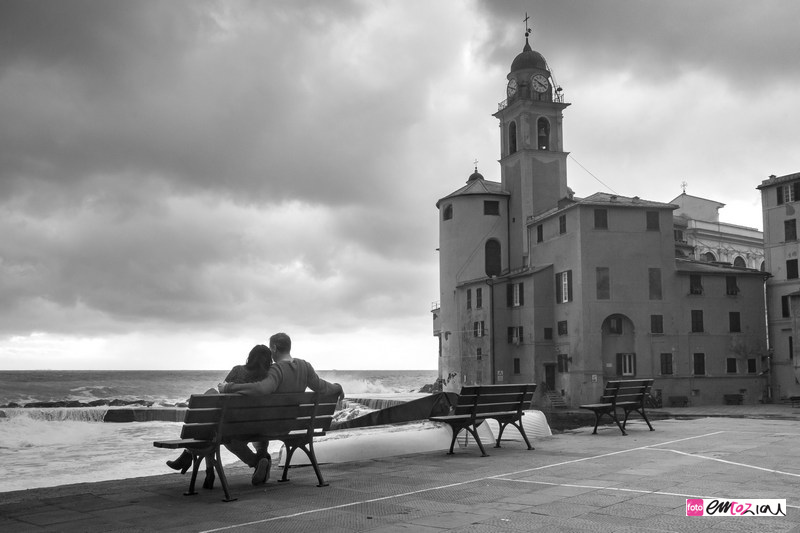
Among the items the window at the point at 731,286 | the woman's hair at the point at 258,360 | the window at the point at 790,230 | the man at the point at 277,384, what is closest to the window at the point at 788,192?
the window at the point at 790,230

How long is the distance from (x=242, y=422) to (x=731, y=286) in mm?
45223

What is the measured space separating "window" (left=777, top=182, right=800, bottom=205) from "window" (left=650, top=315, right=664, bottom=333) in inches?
422

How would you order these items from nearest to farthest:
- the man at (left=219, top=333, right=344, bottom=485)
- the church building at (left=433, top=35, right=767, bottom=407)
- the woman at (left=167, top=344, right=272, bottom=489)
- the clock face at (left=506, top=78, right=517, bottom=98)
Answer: the man at (left=219, top=333, right=344, bottom=485) < the woman at (left=167, top=344, right=272, bottom=489) < the church building at (left=433, top=35, right=767, bottom=407) < the clock face at (left=506, top=78, right=517, bottom=98)

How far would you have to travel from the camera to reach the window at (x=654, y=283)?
45.0 metres

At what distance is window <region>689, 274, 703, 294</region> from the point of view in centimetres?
4572

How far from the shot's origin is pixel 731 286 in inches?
1825

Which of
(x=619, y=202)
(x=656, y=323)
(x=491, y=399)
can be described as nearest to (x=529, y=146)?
(x=619, y=202)

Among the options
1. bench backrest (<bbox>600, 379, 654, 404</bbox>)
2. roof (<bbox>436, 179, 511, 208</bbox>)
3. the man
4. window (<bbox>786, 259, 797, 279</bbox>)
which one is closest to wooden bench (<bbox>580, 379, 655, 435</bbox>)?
bench backrest (<bbox>600, 379, 654, 404</bbox>)

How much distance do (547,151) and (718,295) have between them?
16.7 metres

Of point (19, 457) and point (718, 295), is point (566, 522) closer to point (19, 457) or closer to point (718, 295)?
point (19, 457)

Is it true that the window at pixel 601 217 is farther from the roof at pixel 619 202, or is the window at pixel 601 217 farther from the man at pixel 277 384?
the man at pixel 277 384

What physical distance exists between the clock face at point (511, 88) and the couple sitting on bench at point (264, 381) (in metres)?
52.3

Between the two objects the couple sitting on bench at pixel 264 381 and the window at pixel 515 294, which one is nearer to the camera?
the couple sitting on bench at pixel 264 381

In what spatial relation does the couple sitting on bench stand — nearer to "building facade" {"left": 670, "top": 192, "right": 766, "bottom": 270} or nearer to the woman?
the woman
